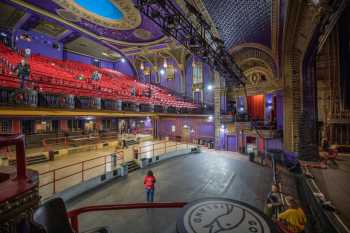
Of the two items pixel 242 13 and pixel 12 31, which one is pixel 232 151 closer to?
pixel 242 13

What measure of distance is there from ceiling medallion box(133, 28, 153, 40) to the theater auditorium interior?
197 millimetres

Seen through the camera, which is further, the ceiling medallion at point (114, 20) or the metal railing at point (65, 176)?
the ceiling medallion at point (114, 20)

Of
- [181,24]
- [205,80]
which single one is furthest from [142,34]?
[181,24]

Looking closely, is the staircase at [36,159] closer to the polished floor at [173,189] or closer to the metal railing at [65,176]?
the metal railing at [65,176]

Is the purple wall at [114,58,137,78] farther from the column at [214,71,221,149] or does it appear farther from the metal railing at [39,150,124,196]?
the metal railing at [39,150,124,196]

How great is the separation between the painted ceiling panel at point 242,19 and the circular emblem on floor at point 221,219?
11109 millimetres

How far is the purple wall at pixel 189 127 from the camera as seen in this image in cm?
2031

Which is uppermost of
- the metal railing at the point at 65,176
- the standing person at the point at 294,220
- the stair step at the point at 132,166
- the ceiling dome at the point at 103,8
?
the ceiling dome at the point at 103,8

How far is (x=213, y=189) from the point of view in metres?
8.24

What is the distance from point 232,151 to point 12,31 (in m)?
23.3

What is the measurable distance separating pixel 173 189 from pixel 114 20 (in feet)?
45.6

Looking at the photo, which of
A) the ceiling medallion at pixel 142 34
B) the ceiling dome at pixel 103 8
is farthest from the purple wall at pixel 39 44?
the ceiling medallion at pixel 142 34

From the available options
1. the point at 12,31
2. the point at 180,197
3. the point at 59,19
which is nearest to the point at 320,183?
the point at 180,197

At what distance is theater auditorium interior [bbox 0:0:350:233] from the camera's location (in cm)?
300
